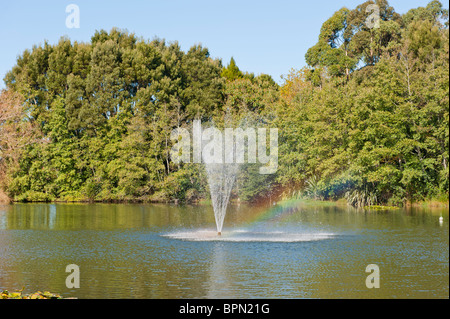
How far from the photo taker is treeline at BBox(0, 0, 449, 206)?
44156 millimetres

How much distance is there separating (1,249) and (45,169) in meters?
33.6

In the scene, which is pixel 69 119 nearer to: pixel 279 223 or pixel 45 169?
pixel 45 169

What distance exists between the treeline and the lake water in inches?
522

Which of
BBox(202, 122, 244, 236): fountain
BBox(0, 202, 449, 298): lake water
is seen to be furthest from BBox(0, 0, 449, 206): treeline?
BBox(0, 202, 449, 298): lake water

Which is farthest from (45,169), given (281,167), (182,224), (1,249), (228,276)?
(228,276)

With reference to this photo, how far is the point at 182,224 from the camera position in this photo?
3067 centimetres

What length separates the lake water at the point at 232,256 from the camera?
47.6 ft

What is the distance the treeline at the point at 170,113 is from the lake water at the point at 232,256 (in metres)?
13.3

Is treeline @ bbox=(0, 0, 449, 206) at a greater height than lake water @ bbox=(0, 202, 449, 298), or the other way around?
treeline @ bbox=(0, 0, 449, 206)

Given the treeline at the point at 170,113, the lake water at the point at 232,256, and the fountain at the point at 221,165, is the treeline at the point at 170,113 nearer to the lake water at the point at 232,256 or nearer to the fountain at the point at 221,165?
the fountain at the point at 221,165

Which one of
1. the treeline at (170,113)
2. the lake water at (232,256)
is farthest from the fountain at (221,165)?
the lake water at (232,256)

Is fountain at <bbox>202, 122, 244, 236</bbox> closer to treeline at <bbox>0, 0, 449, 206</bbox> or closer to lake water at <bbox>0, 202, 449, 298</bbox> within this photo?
treeline at <bbox>0, 0, 449, 206</bbox>
